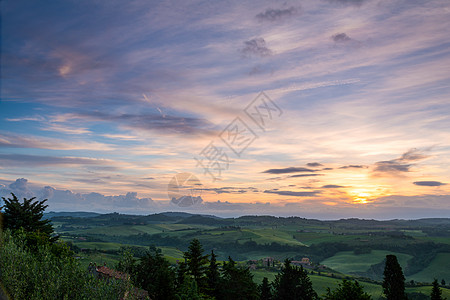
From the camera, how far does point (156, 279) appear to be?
62.0 metres

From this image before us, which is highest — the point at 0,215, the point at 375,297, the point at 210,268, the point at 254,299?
the point at 0,215

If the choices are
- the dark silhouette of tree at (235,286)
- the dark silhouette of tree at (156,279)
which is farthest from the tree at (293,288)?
the dark silhouette of tree at (156,279)

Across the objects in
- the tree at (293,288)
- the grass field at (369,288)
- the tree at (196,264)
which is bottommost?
the grass field at (369,288)

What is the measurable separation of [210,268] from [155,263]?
10342 mm

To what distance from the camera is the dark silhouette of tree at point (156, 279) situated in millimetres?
59375

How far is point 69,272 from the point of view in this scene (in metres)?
40.9

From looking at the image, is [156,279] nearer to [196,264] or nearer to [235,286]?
[196,264]

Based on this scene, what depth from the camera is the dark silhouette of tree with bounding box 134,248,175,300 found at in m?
59.4

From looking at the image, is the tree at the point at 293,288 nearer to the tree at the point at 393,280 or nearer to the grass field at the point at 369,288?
the tree at the point at 393,280

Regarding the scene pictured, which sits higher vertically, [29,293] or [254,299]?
[29,293]

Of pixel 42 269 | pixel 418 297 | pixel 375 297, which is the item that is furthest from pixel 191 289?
pixel 418 297

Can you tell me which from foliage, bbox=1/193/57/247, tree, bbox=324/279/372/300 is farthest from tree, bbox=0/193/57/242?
→ tree, bbox=324/279/372/300

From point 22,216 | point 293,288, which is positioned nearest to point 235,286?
point 293,288

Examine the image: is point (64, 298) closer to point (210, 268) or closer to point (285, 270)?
point (210, 268)
